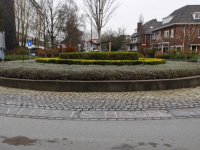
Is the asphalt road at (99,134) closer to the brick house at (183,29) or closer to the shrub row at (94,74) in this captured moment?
the shrub row at (94,74)

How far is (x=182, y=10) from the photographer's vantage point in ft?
127

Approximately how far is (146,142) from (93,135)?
1.08m

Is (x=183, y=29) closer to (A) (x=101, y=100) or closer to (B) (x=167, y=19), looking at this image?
(B) (x=167, y=19)

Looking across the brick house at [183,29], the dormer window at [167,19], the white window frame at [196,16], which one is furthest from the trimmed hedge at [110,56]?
the dormer window at [167,19]

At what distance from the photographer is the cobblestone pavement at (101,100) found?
19.3 ft

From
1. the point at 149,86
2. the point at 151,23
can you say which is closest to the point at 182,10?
the point at 151,23

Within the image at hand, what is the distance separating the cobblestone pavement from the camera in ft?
19.3

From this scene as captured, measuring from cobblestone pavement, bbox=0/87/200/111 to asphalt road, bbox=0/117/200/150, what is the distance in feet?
3.77

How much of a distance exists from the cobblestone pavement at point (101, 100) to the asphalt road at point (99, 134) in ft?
3.77

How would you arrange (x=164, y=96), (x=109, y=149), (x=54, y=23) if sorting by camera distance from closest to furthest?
(x=109, y=149)
(x=164, y=96)
(x=54, y=23)

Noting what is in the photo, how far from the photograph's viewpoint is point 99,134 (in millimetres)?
3973

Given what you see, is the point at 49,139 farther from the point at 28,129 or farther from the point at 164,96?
the point at 164,96

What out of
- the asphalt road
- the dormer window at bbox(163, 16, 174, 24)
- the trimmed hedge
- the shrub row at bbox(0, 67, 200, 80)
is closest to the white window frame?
the dormer window at bbox(163, 16, 174, 24)

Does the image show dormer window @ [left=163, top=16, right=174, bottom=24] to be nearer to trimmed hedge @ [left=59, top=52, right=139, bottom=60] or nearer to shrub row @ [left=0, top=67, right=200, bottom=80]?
trimmed hedge @ [left=59, top=52, right=139, bottom=60]
